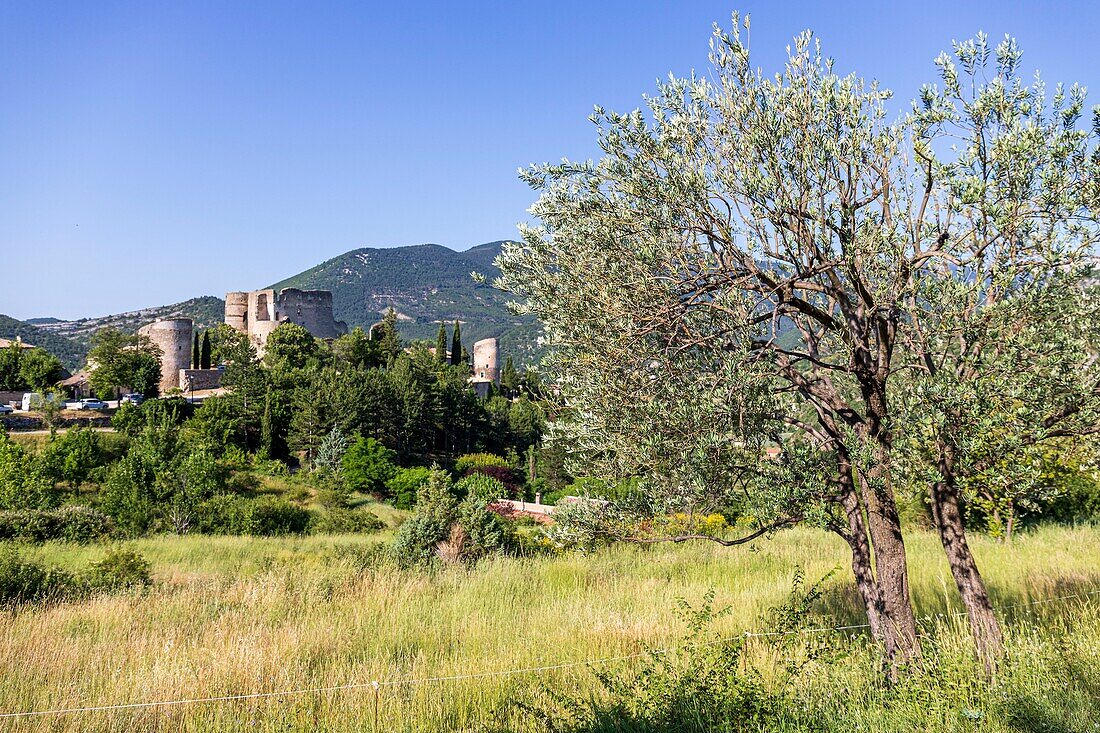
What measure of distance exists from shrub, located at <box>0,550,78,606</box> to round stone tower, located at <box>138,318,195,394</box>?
57.8 metres

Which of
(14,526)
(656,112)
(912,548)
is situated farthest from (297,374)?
(656,112)

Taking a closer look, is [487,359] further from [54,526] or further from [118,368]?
[54,526]

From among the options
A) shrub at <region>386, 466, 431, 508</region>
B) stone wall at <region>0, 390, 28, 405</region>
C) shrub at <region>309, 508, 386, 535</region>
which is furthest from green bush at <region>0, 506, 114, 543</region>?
→ stone wall at <region>0, 390, 28, 405</region>

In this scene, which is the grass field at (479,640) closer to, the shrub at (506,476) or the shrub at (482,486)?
the shrub at (482,486)

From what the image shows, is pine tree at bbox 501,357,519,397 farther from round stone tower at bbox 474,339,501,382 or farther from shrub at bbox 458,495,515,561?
shrub at bbox 458,495,515,561

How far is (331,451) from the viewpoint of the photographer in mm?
41719

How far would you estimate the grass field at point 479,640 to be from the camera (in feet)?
16.3

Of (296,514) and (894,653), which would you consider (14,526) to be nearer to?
(296,514)

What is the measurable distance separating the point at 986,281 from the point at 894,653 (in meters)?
2.96

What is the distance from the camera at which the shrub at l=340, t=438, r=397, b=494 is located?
4009 cm

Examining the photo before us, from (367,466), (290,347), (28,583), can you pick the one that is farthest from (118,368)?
(28,583)

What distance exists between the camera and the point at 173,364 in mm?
63438

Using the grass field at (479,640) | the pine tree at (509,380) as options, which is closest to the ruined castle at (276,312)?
the pine tree at (509,380)

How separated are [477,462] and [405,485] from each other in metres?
8.85
